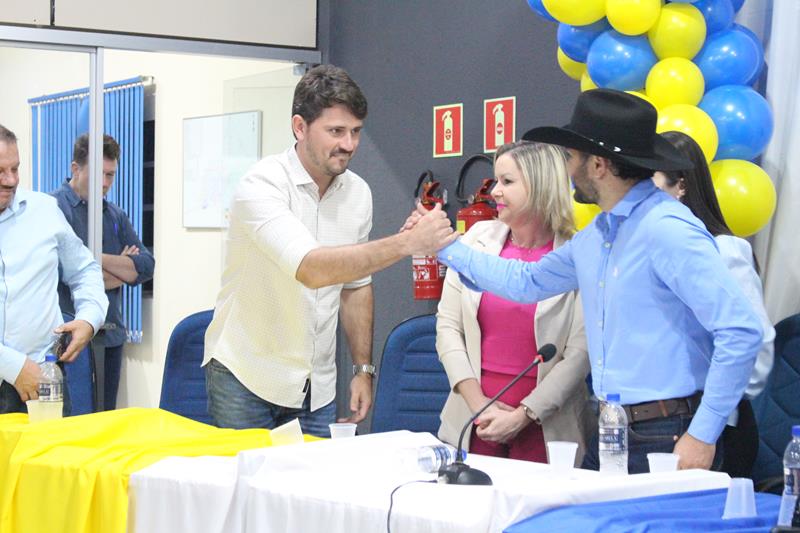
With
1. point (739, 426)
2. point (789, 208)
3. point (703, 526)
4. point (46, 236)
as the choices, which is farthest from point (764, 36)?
point (46, 236)

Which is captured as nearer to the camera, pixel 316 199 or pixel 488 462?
pixel 488 462

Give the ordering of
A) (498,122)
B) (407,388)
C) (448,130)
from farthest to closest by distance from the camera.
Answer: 1. (448,130)
2. (498,122)
3. (407,388)

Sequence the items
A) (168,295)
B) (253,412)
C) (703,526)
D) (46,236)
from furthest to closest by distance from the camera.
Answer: (168,295)
(46,236)
(253,412)
(703,526)

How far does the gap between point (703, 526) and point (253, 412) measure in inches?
66.0

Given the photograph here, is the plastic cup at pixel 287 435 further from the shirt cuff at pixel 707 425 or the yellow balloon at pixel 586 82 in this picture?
the yellow balloon at pixel 586 82

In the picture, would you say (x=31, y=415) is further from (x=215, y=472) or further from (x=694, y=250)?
(x=694, y=250)

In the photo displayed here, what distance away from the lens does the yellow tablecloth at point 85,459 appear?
8.78ft

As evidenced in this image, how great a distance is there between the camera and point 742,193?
322cm

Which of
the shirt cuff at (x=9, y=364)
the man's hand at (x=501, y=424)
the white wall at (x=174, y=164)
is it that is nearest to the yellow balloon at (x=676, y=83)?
the man's hand at (x=501, y=424)

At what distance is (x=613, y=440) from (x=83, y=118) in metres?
3.79

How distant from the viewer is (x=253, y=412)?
3.38m

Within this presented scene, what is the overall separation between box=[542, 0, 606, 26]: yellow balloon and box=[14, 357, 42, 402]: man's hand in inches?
78.4

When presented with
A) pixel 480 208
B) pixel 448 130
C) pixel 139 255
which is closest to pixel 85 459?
pixel 480 208

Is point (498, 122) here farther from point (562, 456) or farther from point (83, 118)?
point (562, 456)
